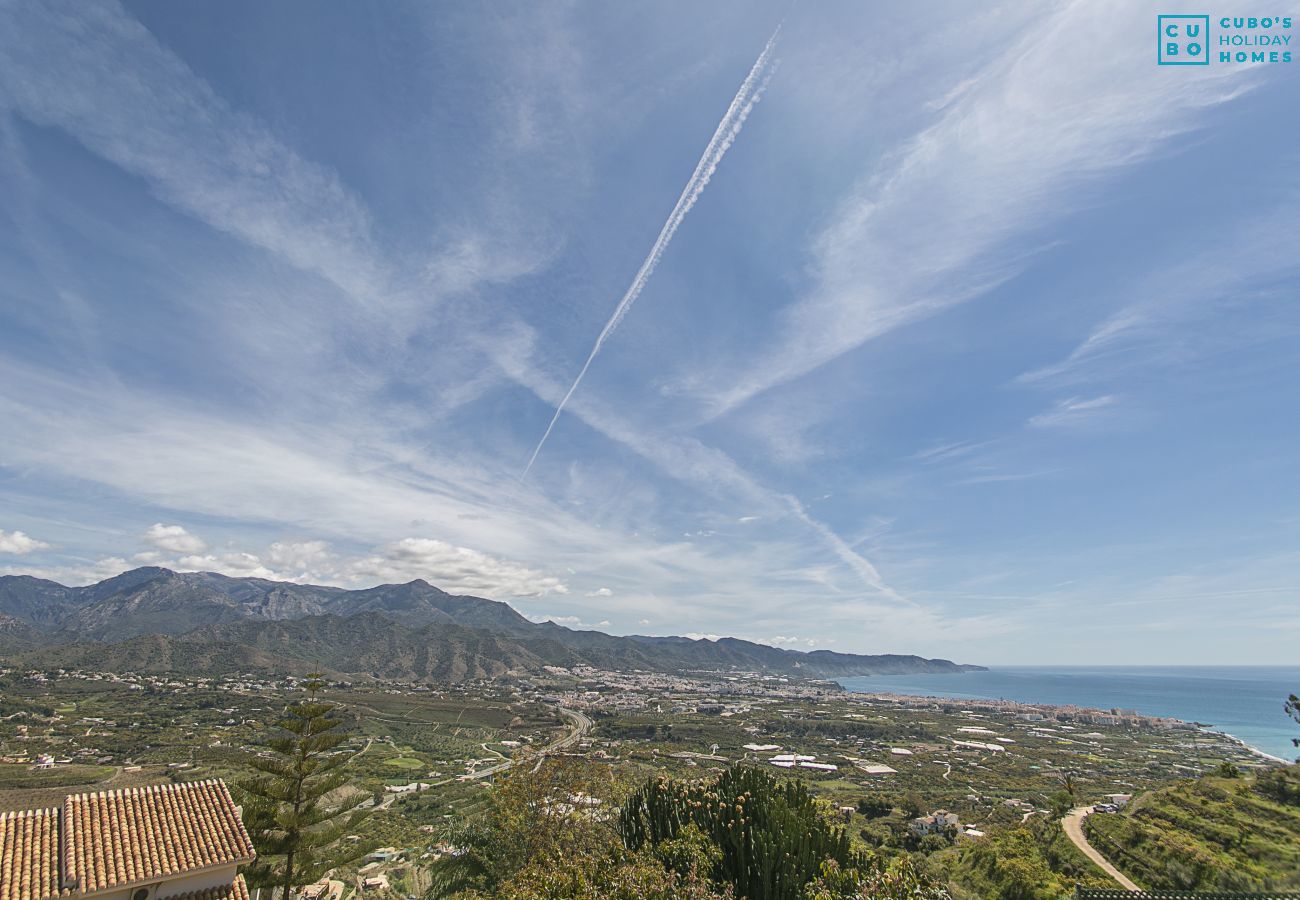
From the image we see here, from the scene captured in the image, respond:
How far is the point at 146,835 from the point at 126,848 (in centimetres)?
48

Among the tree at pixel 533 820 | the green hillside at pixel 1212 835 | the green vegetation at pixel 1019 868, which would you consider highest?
the tree at pixel 533 820

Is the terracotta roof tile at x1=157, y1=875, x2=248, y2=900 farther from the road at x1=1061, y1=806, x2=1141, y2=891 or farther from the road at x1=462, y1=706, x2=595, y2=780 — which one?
the road at x1=462, y1=706, x2=595, y2=780

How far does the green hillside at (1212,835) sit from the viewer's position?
70.5 ft

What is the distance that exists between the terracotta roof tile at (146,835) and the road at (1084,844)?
90.2 ft

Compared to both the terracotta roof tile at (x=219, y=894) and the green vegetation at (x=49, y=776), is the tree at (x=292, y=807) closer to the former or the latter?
the terracotta roof tile at (x=219, y=894)

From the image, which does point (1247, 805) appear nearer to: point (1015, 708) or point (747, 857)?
point (747, 857)

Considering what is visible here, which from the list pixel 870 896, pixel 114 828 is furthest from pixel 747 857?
pixel 114 828

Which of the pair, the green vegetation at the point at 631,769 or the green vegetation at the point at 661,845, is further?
the green vegetation at the point at 631,769

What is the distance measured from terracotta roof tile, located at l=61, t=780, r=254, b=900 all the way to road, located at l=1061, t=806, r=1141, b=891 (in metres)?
27.5

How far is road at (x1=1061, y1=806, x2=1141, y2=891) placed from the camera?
24.9 metres

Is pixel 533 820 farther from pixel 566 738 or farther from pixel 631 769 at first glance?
pixel 566 738

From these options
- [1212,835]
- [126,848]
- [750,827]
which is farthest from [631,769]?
[126,848]

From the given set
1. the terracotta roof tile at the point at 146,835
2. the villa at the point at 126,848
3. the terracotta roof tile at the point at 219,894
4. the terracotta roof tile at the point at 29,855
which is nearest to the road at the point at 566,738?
the terracotta roof tile at the point at 146,835

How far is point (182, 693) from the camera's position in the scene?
108 metres
